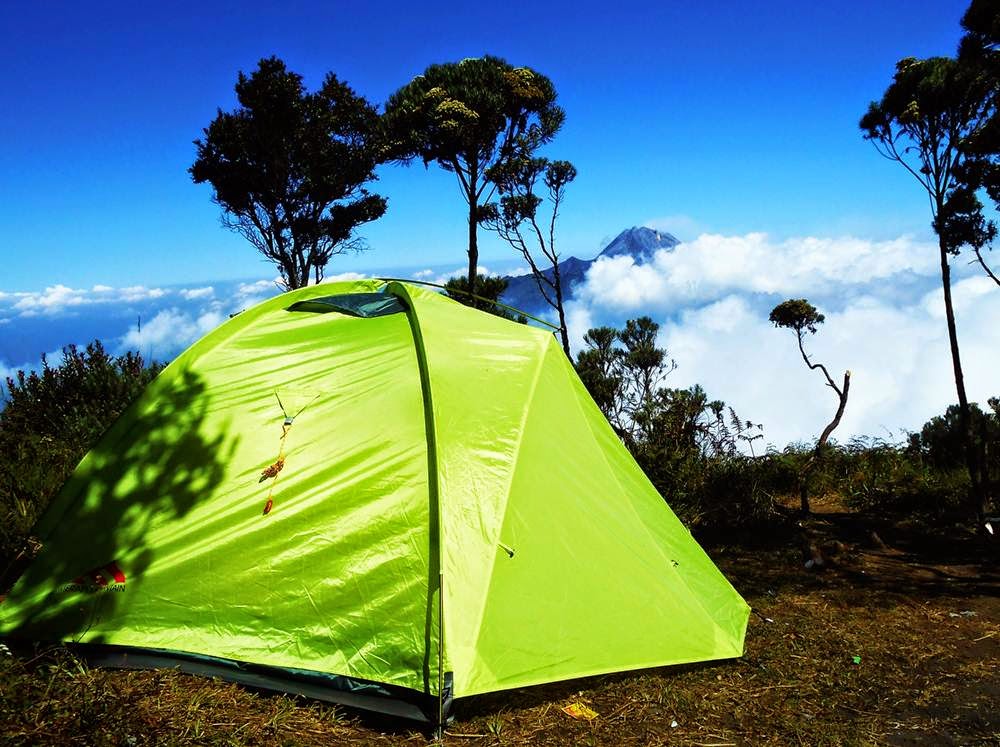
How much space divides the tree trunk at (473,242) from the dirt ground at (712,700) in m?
13.6

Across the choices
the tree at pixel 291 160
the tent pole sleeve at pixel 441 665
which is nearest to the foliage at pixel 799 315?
the tent pole sleeve at pixel 441 665

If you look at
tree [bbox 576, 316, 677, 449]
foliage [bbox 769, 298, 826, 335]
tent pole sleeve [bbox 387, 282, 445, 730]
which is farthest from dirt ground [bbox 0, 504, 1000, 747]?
tree [bbox 576, 316, 677, 449]

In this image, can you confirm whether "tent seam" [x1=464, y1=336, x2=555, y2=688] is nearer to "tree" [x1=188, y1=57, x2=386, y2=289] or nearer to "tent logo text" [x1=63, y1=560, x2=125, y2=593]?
"tent logo text" [x1=63, y1=560, x2=125, y2=593]

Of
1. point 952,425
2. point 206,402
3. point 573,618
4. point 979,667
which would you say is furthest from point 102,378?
point 952,425

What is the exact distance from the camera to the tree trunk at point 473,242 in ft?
58.2

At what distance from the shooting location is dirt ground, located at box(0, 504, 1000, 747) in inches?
115

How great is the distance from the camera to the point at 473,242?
18516mm

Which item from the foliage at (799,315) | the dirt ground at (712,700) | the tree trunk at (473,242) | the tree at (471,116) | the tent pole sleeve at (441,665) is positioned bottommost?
the dirt ground at (712,700)

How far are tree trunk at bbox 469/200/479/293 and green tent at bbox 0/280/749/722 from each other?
13.2 metres

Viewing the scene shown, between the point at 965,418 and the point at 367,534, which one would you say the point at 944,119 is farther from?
the point at 367,534

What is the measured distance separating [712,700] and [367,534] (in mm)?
2218

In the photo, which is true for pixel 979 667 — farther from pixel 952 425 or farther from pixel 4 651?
pixel 952 425

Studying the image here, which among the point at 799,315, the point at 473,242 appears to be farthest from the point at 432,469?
the point at 473,242

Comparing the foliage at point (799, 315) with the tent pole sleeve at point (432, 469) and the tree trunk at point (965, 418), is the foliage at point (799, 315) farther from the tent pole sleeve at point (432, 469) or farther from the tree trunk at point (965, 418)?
the tent pole sleeve at point (432, 469)
